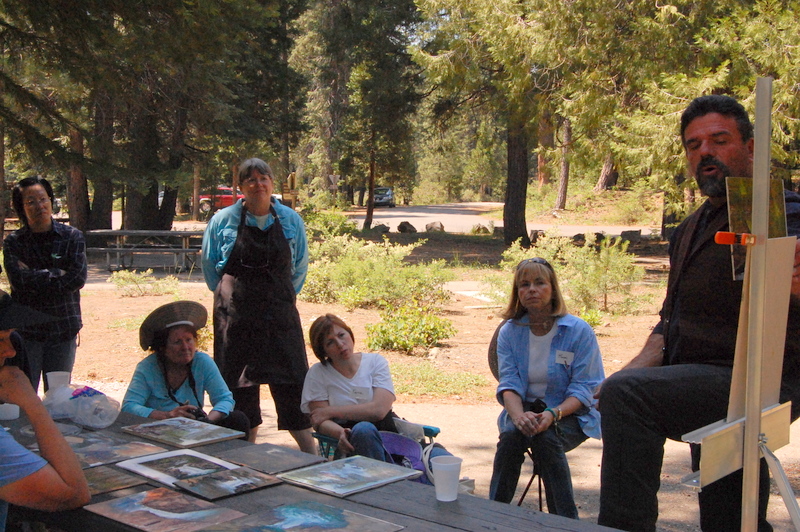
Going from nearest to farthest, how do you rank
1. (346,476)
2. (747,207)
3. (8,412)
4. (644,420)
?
(747,207) < (644,420) < (346,476) < (8,412)

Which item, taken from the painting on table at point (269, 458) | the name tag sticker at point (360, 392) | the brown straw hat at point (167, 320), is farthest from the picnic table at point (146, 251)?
the painting on table at point (269, 458)

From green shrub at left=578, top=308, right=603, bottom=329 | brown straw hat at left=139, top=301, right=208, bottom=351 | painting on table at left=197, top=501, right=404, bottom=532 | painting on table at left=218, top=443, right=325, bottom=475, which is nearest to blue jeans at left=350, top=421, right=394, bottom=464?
painting on table at left=218, top=443, right=325, bottom=475

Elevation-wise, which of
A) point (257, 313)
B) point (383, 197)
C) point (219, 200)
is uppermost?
point (383, 197)

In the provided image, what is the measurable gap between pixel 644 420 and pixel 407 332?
20.4ft

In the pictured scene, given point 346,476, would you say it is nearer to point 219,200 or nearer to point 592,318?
point 592,318

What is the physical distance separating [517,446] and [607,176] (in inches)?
1263

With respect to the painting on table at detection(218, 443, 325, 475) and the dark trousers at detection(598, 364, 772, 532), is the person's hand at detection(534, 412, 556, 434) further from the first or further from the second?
the dark trousers at detection(598, 364, 772, 532)

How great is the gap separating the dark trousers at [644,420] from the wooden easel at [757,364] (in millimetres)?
243

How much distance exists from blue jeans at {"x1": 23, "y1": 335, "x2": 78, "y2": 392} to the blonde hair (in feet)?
8.51

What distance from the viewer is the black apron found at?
4504 mm

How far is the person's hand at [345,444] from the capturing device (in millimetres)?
3576

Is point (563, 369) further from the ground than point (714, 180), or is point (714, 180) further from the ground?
point (714, 180)

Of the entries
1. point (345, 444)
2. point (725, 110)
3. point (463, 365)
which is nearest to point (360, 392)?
point (345, 444)

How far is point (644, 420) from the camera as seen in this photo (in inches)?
86.7
